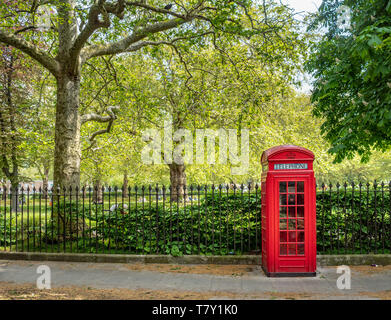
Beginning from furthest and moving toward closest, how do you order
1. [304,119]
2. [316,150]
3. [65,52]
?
1. [304,119]
2. [316,150]
3. [65,52]

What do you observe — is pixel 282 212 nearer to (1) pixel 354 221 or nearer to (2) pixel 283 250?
(2) pixel 283 250

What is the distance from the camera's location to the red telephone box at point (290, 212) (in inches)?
276

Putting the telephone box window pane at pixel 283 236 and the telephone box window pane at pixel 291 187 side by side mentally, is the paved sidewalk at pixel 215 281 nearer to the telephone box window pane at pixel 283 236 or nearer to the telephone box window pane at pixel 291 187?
the telephone box window pane at pixel 283 236

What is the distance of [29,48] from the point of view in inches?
378

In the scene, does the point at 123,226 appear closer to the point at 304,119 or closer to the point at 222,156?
the point at 222,156

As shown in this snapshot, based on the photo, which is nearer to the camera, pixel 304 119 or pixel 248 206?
pixel 248 206

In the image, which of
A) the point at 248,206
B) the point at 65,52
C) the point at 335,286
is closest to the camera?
the point at 335,286

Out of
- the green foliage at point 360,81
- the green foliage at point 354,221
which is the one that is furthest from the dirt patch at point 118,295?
the green foliage at point 360,81

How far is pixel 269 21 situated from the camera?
Result: 1100 centimetres

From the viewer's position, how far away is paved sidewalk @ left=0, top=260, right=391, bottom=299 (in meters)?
6.09

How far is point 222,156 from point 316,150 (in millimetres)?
4905

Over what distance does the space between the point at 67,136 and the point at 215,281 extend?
5684 mm

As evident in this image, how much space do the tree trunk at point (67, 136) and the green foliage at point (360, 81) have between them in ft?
A: 20.8
